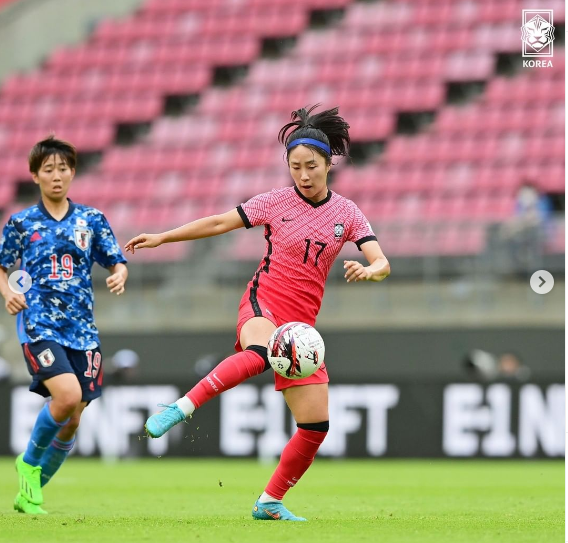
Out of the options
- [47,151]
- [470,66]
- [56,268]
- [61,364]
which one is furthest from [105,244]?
[470,66]

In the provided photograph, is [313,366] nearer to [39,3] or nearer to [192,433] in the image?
[192,433]

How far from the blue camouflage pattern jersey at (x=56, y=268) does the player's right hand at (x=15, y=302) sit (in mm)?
167

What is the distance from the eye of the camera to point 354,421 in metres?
15.1

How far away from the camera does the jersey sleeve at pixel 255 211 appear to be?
273 inches

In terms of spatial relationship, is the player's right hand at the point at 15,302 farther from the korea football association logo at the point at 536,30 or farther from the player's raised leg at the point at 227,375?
the korea football association logo at the point at 536,30

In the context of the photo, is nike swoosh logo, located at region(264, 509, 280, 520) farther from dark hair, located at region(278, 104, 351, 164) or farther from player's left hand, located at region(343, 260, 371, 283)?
dark hair, located at region(278, 104, 351, 164)

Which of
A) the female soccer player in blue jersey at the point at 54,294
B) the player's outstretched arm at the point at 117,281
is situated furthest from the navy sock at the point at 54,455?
the player's outstretched arm at the point at 117,281

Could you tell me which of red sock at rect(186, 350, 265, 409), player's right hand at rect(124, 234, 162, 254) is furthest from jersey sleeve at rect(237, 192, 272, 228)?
red sock at rect(186, 350, 265, 409)

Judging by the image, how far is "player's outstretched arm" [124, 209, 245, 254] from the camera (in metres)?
6.65

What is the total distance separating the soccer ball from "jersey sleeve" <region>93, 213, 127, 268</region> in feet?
5.35

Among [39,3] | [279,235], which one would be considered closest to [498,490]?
[279,235]

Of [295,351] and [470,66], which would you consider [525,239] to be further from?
[295,351]

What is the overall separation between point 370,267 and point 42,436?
2.44m

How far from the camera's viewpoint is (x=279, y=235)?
699 cm
